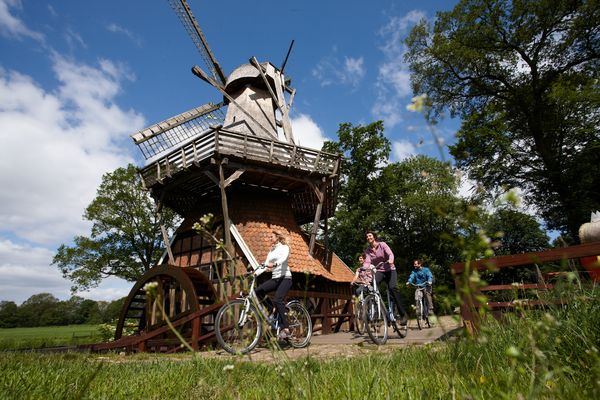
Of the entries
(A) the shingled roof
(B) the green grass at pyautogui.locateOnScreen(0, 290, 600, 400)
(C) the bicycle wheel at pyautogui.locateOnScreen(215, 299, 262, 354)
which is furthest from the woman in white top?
(A) the shingled roof

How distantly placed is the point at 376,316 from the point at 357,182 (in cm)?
2102

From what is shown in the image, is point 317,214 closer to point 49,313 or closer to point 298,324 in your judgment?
point 298,324

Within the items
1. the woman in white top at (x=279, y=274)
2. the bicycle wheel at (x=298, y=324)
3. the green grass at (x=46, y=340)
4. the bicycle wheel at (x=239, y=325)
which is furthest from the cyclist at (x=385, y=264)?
the green grass at (x=46, y=340)

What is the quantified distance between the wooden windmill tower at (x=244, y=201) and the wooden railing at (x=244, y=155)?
3cm

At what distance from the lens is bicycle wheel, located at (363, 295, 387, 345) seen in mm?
6871

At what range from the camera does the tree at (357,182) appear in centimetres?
2634

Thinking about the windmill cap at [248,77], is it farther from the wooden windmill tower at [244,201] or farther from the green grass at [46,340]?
the green grass at [46,340]

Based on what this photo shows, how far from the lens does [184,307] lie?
41.5 ft

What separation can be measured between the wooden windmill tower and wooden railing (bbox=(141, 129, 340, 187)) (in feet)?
0.11

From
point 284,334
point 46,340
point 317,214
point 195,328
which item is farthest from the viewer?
point 46,340

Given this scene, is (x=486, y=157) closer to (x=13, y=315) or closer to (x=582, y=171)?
(x=582, y=171)

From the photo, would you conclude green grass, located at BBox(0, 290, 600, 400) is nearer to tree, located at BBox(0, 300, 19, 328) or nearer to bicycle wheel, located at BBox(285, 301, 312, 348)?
bicycle wheel, located at BBox(285, 301, 312, 348)

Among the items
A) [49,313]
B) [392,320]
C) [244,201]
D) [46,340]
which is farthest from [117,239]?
[49,313]

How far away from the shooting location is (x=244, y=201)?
13.5 m
